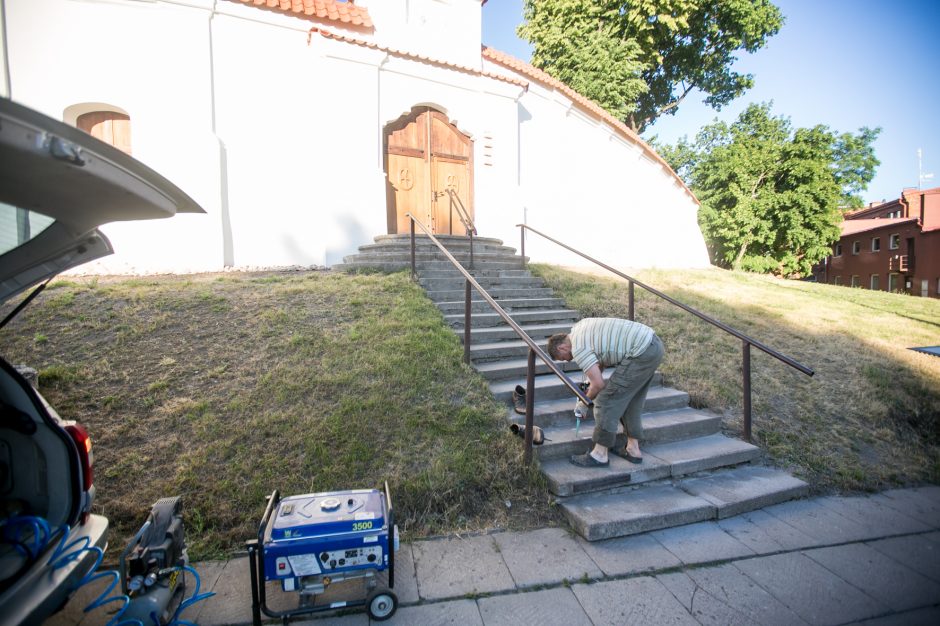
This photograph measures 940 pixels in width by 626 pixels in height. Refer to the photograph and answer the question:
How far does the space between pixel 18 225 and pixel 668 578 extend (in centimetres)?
391

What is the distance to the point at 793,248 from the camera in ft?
75.3

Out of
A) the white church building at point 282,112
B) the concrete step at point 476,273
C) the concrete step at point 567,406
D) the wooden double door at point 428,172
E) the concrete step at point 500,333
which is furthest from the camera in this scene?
the wooden double door at point 428,172

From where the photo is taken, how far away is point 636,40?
1812 cm

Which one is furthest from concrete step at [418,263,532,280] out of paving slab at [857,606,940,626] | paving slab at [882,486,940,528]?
paving slab at [857,606,940,626]

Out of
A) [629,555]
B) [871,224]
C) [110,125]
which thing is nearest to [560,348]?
[629,555]

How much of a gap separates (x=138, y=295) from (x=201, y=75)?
5018mm

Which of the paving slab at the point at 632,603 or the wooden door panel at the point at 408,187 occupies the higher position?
the wooden door panel at the point at 408,187

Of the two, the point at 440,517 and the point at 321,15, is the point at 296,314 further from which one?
the point at 321,15

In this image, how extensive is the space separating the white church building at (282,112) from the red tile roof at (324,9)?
0.13ft

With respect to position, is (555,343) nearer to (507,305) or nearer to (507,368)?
(507,368)

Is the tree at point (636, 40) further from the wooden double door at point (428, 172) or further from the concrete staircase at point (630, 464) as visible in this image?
the concrete staircase at point (630, 464)

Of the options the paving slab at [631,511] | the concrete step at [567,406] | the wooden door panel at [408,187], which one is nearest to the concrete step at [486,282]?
the concrete step at [567,406]

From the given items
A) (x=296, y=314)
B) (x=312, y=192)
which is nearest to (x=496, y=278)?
(x=296, y=314)

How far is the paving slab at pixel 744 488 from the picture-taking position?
362 cm
